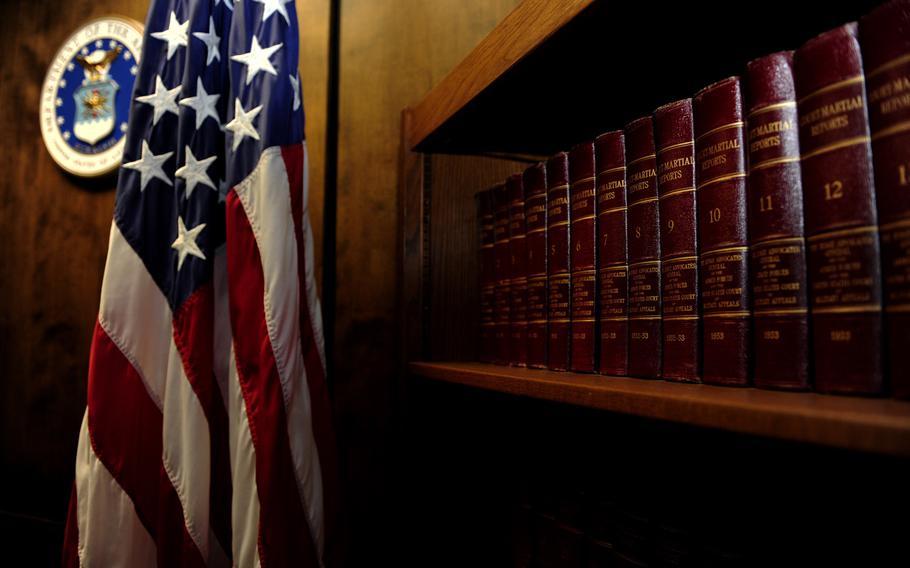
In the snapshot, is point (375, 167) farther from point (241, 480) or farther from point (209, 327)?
point (241, 480)

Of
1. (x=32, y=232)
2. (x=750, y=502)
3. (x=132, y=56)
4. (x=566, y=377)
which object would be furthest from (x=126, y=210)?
(x=750, y=502)

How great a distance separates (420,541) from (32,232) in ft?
4.86

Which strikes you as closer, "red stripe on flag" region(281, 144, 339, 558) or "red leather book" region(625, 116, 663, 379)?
"red leather book" region(625, 116, 663, 379)

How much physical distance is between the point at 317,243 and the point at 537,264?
2.44 ft

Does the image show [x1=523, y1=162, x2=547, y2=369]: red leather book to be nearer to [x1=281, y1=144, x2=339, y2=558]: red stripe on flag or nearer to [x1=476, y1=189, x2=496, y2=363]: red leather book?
[x1=476, y1=189, x2=496, y2=363]: red leather book

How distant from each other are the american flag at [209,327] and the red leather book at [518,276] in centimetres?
43

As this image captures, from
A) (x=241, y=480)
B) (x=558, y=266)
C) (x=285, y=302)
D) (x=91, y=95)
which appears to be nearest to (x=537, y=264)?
(x=558, y=266)

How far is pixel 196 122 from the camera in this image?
1.09 m

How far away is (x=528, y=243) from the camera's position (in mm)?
777

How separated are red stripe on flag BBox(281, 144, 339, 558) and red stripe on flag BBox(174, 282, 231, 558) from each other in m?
0.18

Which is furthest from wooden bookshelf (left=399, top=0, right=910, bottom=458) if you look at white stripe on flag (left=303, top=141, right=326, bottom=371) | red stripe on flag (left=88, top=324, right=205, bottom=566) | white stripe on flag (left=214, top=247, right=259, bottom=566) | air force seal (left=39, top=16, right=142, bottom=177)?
air force seal (left=39, top=16, right=142, bottom=177)

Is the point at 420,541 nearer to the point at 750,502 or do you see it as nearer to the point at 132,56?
the point at 750,502

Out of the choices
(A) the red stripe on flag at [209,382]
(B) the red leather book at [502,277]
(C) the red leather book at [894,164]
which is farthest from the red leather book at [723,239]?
(A) the red stripe on flag at [209,382]

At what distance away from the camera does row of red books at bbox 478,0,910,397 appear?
373 millimetres
